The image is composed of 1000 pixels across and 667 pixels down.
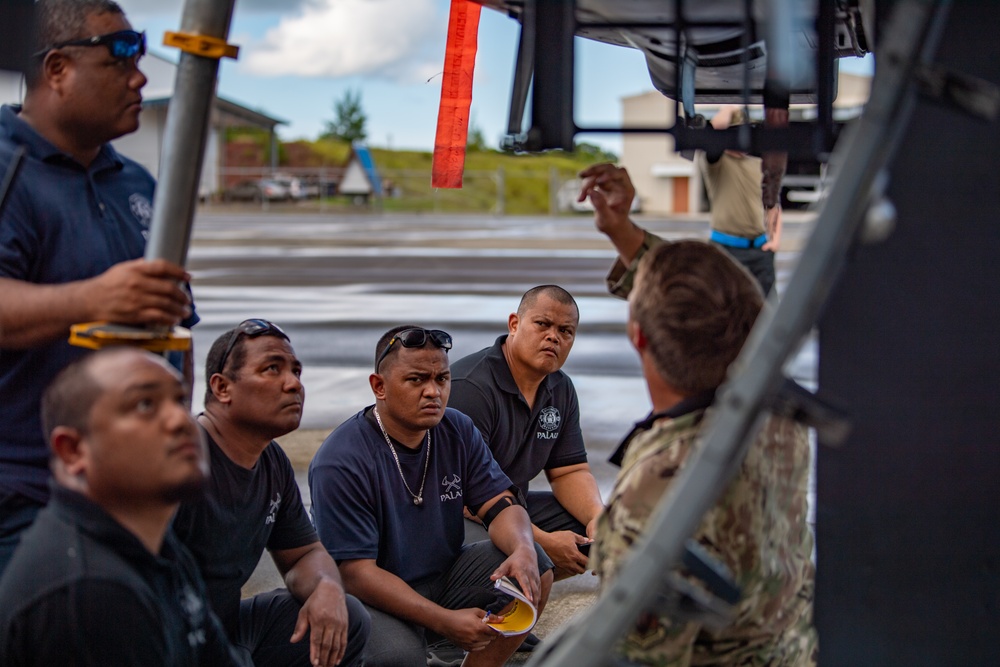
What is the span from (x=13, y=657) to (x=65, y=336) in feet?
2.07

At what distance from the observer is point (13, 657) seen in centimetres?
192

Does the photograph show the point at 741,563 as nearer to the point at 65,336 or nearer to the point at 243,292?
the point at 65,336

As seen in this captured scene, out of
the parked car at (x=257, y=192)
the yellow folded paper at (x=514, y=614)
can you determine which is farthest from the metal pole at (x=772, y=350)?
the parked car at (x=257, y=192)

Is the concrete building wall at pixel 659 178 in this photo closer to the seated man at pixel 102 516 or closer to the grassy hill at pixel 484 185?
the grassy hill at pixel 484 185

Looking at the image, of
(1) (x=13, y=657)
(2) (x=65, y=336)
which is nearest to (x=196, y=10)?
(2) (x=65, y=336)

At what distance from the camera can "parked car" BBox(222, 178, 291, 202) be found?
51250 mm

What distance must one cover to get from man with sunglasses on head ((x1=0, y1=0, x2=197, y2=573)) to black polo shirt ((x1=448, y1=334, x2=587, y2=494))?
201cm

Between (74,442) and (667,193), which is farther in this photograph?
(667,193)

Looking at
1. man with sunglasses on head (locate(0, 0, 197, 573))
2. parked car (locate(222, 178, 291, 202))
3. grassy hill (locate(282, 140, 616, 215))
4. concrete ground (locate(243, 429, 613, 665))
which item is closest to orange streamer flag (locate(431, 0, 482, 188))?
man with sunglasses on head (locate(0, 0, 197, 573))

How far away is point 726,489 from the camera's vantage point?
1.97m

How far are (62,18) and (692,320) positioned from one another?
1.43 metres

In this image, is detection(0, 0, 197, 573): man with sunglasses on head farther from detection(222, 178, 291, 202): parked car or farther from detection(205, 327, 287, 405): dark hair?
detection(222, 178, 291, 202): parked car

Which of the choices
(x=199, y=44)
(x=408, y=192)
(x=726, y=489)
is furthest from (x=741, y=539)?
(x=408, y=192)

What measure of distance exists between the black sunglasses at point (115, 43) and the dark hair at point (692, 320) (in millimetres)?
1174
